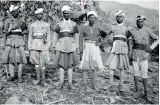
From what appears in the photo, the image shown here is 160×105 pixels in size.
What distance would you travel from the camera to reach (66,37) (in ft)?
14.8

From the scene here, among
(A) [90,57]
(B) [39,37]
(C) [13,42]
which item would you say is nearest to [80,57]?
(A) [90,57]

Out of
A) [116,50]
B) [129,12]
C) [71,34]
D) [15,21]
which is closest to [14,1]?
[15,21]

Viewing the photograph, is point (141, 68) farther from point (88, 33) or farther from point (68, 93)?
point (68, 93)

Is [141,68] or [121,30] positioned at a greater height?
[121,30]

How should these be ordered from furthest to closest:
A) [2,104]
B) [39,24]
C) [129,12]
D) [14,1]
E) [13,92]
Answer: [129,12] → [14,1] → [39,24] → [13,92] → [2,104]

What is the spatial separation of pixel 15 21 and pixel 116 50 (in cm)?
242

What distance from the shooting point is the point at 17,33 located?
4.83 metres

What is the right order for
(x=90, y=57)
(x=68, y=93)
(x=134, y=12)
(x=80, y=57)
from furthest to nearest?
(x=134, y=12)
(x=80, y=57)
(x=90, y=57)
(x=68, y=93)

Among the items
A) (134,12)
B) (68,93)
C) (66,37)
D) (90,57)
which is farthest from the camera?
(134,12)

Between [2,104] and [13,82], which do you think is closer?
[2,104]

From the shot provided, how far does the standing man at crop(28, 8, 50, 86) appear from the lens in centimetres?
467

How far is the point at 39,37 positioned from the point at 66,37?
653 mm

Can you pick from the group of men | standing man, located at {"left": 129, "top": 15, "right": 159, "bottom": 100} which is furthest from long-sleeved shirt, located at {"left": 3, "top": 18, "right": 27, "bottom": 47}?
standing man, located at {"left": 129, "top": 15, "right": 159, "bottom": 100}

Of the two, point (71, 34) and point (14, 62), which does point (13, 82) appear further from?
point (71, 34)
